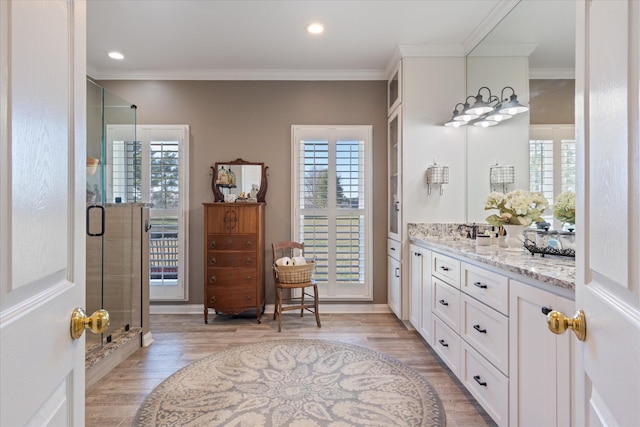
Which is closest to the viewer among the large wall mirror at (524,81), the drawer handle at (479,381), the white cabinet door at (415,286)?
the drawer handle at (479,381)

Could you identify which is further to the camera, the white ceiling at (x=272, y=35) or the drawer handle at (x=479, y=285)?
the white ceiling at (x=272, y=35)

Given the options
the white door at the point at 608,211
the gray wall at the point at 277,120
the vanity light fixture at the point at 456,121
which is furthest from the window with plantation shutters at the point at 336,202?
the white door at the point at 608,211

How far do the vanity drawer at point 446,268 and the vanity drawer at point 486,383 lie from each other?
0.40 m

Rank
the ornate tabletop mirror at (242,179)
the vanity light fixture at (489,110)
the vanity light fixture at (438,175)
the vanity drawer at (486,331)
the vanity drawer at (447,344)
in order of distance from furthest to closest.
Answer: the ornate tabletop mirror at (242,179)
the vanity light fixture at (438,175)
the vanity light fixture at (489,110)
the vanity drawer at (447,344)
the vanity drawer at (486,331)

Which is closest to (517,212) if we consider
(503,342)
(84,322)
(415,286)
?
(503,342)

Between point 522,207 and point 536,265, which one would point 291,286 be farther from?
point 536,265

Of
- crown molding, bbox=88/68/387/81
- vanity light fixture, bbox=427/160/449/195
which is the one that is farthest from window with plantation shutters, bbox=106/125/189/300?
vanity light fixture, bbox=427/160/449/195

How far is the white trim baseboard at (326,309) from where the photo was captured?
3730mm

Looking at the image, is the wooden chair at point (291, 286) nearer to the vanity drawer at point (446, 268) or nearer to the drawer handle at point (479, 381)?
the vanity drawer at point (446, 268)

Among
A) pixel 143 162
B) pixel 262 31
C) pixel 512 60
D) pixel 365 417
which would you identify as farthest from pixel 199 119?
pixel 365 417

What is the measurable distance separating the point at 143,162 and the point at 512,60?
376 cm

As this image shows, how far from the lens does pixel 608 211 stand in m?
0.57

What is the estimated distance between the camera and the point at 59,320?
2.07ft

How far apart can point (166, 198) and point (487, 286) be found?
3376mm
